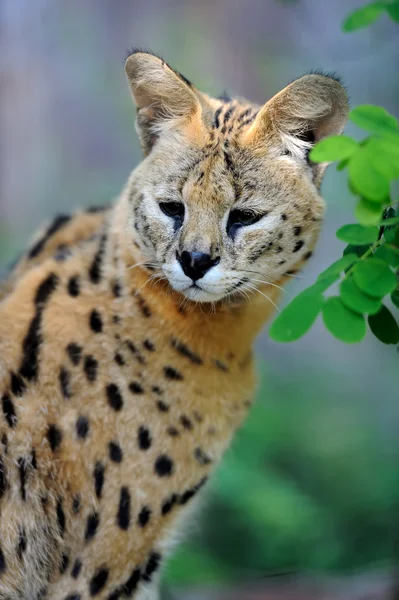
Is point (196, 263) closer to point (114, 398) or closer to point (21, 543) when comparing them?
point (114, 398)

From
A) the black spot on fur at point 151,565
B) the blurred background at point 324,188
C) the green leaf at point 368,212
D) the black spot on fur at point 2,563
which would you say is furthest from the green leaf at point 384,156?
the blurred background at point 324,188

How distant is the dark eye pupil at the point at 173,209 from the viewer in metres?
2.98

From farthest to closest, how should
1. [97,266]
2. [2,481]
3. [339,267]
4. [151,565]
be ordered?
[97,266] < [151,565] < [2,481] < [339,267]

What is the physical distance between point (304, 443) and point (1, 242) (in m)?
3.65

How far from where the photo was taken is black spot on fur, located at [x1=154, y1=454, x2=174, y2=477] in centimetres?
315

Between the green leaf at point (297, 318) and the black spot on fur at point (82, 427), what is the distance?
1234 millimetres

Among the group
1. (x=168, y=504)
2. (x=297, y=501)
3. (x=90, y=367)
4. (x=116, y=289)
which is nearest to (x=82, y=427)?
(x=90, y=367)

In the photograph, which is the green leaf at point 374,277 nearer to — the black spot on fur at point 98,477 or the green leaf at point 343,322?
the green leaf at point 343,322

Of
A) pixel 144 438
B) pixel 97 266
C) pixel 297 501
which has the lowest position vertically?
pixel 297 501

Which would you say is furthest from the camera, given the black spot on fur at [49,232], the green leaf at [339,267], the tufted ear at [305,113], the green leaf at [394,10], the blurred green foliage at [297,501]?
the blurred green foliage at [297,501]

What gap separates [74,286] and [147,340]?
40cm

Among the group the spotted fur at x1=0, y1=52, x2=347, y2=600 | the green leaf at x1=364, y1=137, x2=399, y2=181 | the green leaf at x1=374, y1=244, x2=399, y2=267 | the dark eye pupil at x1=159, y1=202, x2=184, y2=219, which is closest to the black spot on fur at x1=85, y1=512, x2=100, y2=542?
the spotted fur at x1=0, y1=52, x2=347, y2=600

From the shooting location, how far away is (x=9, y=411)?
10.2 ft

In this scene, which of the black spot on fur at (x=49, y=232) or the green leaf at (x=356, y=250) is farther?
the black spot on fur at (x=49, y=232)
